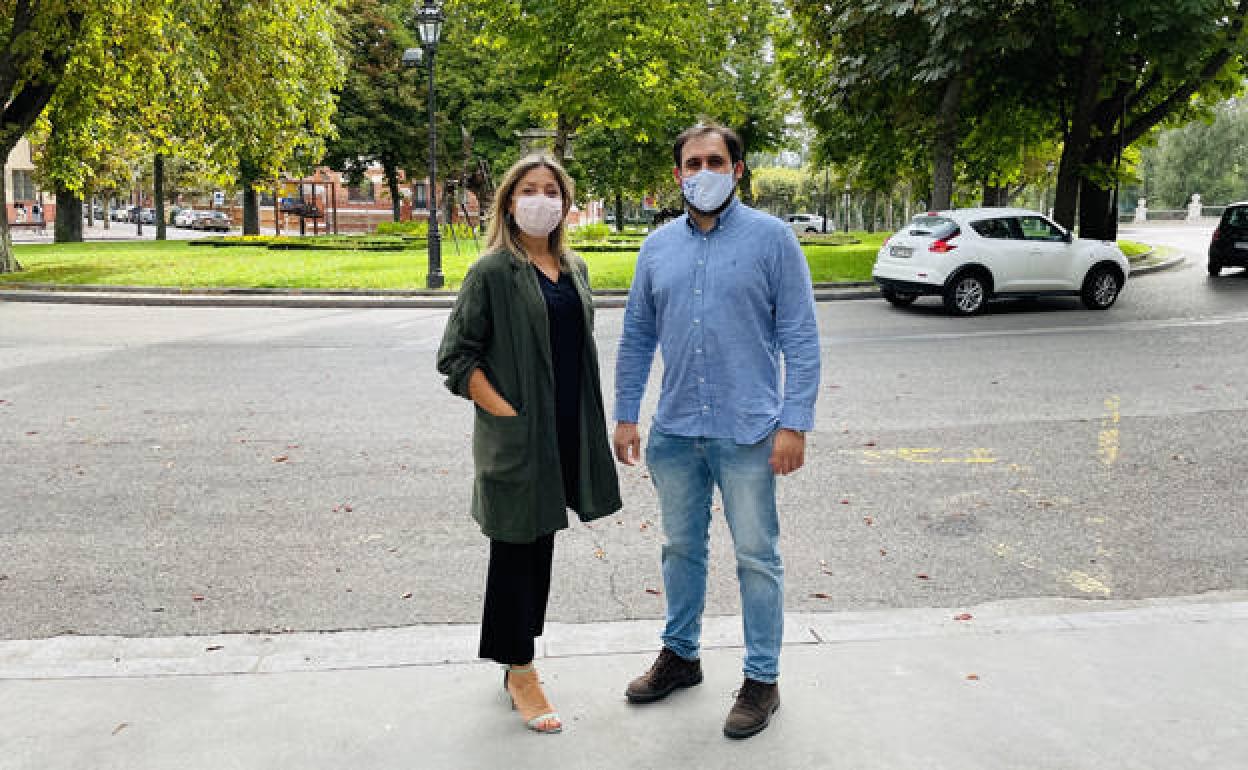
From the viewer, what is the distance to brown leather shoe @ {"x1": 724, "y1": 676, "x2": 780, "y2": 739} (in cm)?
331

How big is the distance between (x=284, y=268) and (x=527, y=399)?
70.0 feet

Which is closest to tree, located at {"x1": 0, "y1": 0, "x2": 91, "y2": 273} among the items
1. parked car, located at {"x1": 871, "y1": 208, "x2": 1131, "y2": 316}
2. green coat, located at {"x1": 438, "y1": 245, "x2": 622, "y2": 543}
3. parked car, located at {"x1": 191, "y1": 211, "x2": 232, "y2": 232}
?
parked car, located at {"x1": 871, "y1": 208, "x2": 1131, "y2": 316}

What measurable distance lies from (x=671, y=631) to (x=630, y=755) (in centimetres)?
55

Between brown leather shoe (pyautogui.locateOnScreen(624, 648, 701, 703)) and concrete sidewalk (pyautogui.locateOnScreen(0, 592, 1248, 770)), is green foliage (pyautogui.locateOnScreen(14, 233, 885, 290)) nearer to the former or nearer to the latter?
concrete sidewalk (pyautogui.locateOnScreen(0, 592, 1248, 770))

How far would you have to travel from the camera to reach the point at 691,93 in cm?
3094

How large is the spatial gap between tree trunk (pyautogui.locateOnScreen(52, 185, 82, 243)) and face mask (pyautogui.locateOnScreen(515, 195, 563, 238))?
4138cm

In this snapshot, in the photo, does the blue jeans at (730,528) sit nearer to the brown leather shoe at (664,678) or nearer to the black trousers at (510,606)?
the brown leather shoe at (664,678)

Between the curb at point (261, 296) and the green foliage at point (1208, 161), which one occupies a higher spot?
the green foliage at point (1208, 161)

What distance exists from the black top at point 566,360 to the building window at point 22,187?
74.3 metres

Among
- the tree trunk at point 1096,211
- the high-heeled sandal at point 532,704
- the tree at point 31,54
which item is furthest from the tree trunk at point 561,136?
the high-heeled sandal at point 532,704

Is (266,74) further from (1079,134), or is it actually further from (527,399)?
(527,399)

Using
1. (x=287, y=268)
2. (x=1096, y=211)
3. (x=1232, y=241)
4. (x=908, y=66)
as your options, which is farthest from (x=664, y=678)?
(x=1096, y=211)

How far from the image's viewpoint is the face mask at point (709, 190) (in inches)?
134

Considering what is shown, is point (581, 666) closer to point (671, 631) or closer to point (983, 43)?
point (671, 631)
